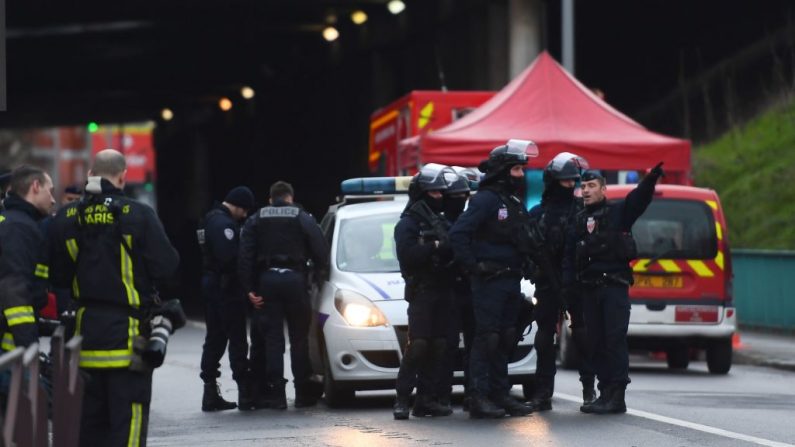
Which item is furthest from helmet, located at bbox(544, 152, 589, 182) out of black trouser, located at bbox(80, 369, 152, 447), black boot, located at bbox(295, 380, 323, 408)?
black trouser, located at bbox(80, 369, 152, 447)

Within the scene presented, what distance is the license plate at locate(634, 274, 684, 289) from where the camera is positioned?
17172 mm

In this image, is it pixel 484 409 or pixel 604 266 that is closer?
pixel 484 409

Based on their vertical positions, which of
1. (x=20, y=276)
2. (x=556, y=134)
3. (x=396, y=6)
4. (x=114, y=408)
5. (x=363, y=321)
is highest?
(x=396, y=6)

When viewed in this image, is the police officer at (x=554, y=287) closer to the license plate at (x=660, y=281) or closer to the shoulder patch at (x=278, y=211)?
the shoulder patch at (x=278, y=211)

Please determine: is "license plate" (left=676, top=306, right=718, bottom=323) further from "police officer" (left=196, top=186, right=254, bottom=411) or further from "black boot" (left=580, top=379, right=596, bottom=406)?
"police officer" (left=196, top=186, right=254, bottom=411)

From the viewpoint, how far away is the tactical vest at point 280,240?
13625 millimetres

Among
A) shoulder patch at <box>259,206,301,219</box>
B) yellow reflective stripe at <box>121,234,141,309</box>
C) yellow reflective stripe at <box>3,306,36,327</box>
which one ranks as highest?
shoulder patch at <box>259,206,301,219</box>

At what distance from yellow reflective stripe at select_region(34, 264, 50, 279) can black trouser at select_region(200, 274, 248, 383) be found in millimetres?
4665

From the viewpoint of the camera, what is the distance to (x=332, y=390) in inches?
531

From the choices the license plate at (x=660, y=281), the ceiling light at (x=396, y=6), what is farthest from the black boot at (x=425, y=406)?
the ceiling light at (x=396, y=6)

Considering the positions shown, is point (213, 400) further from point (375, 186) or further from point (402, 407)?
point (375, 186)

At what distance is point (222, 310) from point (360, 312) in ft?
4.11

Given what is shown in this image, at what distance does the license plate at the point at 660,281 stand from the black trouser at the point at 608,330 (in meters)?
4.25

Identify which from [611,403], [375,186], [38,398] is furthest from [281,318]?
[38,398]
